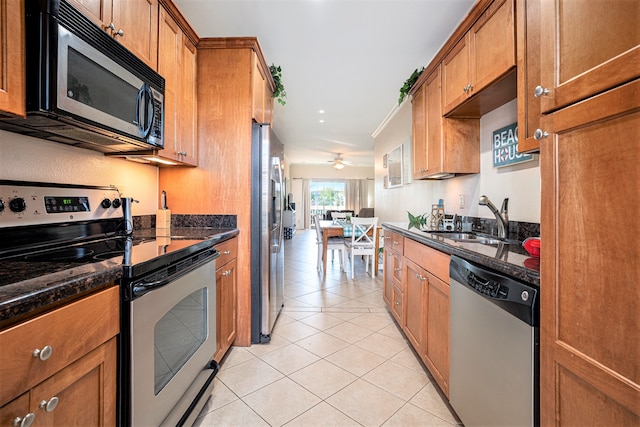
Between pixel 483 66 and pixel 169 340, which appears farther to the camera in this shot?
pixel 483 66

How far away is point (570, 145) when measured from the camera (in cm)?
80

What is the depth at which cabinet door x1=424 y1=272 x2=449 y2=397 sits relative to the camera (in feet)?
4.97

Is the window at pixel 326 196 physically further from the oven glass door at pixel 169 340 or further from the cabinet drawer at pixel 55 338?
the cabinet drawer at pixel 55 338

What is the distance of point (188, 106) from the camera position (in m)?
2.07

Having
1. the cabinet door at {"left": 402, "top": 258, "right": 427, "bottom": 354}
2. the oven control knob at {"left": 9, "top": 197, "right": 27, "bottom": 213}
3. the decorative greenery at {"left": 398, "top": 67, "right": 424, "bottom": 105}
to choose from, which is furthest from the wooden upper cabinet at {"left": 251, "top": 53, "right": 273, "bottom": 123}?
the cabinet door at {"left": 402, "top": 258, "right": 427, "bottom": 354}

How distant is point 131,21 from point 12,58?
75 centimetres

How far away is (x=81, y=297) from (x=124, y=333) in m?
0.20

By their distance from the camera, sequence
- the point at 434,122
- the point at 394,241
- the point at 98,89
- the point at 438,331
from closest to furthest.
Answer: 1. the point at 98,89
2. the point at 438,331
3. the point at 434,122
4. the point at 394,241

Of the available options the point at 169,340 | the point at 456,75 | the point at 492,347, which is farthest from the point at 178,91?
the point at 492,347

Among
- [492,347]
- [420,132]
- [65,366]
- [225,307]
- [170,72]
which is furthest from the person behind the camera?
[420,132]

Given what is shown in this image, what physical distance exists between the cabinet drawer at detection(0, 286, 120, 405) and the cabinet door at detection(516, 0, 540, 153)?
1728 millimetres

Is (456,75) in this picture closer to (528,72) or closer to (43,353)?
(528,72)

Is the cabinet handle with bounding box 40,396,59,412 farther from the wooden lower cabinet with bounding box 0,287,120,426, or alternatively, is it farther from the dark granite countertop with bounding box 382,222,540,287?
the dark granite countertop with bounding box 382,222,540,287

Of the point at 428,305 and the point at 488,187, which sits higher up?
the point at 488,187
